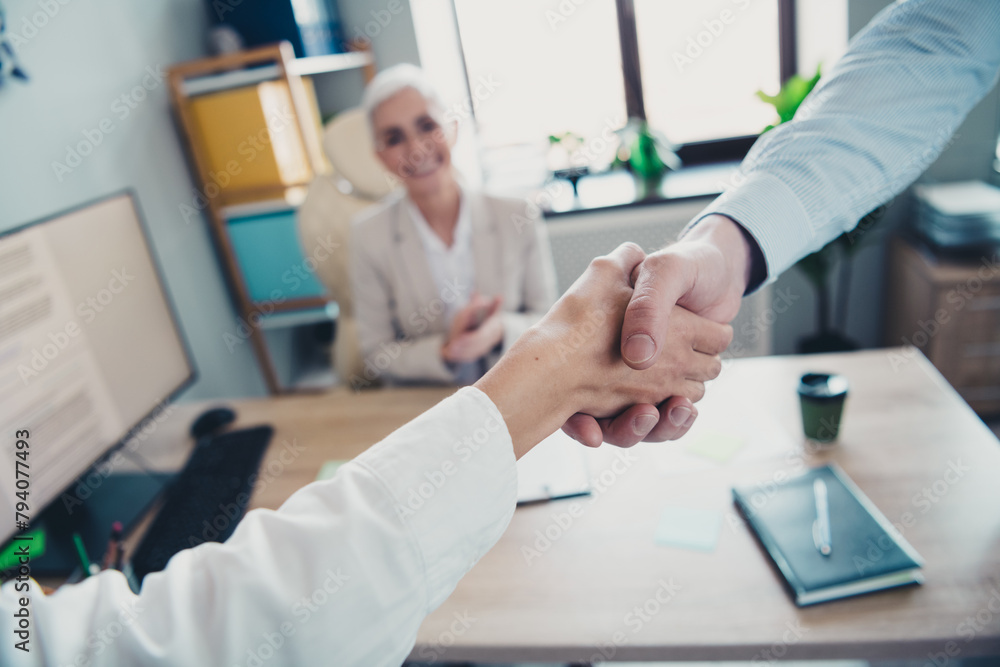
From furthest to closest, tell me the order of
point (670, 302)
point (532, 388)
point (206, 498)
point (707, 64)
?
1. point (707, 64)
2. point (206, 498)
3. point (670, 302)
4. point (532, 388)

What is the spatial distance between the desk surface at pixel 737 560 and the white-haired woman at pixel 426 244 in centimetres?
66

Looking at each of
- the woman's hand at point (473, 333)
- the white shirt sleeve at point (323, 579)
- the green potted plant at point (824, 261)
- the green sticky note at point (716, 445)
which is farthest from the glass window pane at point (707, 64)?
the white shirt sleeve at point (323, 579)

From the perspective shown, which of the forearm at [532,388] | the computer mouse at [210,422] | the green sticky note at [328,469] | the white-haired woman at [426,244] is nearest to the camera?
the forearm at [532,388]

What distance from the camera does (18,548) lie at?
3.45ft

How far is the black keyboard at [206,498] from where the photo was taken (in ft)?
3.60

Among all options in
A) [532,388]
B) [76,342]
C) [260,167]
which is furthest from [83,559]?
[260,167]

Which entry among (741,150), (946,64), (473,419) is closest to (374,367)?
(473,419)

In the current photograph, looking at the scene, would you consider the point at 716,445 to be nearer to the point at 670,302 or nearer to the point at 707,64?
the point at 670,302

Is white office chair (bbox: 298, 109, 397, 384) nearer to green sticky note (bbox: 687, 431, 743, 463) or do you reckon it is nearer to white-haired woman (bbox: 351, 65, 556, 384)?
white-haired woman (bbox: 351, 65, 556, 384)

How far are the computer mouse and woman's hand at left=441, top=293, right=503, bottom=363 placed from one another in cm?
59

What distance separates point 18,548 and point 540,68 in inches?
101

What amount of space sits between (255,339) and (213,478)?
1.40m

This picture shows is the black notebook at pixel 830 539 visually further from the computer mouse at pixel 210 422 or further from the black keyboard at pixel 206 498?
the computer mouse at pixel 210 422

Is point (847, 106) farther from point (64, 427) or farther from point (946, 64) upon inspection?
point (64, 427)
